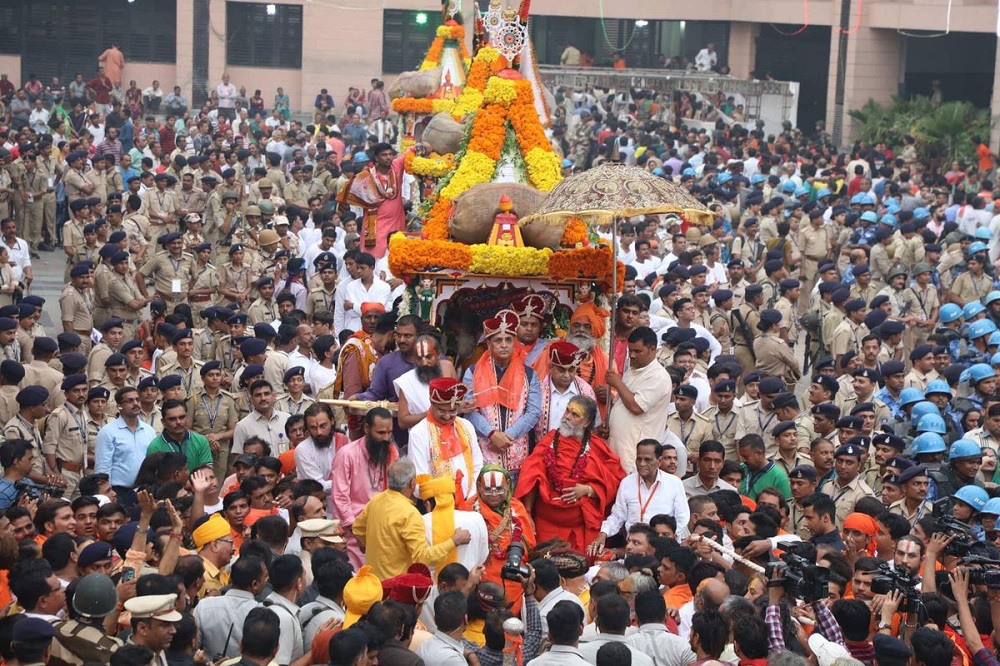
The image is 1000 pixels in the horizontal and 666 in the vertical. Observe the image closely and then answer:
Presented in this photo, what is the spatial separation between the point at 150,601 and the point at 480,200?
467cm

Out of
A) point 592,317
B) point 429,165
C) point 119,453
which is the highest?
point 429,165

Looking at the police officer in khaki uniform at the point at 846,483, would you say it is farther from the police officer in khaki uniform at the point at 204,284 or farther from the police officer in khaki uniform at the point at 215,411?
the police officer in khaki uniform at the point at 204,284

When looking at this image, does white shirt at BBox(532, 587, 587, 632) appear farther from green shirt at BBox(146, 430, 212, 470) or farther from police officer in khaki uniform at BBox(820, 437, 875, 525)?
green shirt at BBox(146, 430, 212, 470)

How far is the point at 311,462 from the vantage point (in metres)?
10.2

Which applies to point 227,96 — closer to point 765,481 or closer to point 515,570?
point 765,481

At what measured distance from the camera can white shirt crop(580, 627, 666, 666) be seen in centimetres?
681

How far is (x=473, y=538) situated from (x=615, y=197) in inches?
96.3

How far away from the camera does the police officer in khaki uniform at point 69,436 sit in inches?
422

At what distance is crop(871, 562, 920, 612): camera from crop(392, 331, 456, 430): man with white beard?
11.9 ft

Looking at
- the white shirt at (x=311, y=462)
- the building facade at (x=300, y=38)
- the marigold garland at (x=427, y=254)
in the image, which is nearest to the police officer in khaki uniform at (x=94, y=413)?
the white shirt at (x=311, y=462)

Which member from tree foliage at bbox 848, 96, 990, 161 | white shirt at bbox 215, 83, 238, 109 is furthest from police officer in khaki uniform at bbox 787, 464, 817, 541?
white shirt at bbox 215, 83, 238, 109

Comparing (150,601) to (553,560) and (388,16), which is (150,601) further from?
(388,16)

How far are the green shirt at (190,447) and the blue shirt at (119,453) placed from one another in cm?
12

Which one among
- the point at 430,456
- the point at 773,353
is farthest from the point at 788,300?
the point at 430,456
